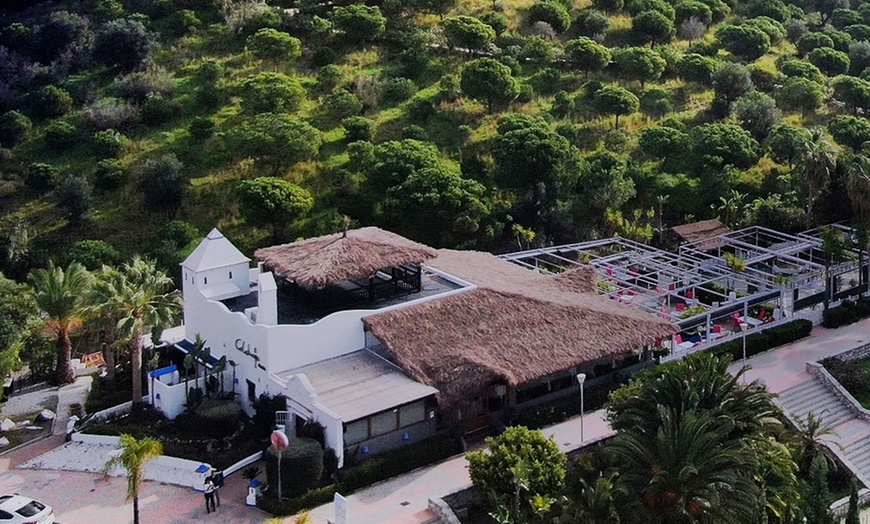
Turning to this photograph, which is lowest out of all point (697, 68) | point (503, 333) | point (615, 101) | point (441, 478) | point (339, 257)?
A: point (441, 478)

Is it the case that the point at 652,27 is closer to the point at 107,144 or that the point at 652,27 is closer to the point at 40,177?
the point at 107,144

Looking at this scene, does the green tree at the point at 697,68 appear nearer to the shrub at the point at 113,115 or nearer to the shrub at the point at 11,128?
the shrub at the point at 113,115

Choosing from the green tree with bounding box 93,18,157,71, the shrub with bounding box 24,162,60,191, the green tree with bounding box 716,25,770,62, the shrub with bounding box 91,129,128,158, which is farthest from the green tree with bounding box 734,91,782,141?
A: the shrub with bounding box 24,162,60,191

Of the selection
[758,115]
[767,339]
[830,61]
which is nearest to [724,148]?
[758,115]

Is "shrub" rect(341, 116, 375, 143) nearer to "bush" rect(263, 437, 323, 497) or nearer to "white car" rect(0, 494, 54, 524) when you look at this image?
"bush" rect(263, 437, 323, 497)

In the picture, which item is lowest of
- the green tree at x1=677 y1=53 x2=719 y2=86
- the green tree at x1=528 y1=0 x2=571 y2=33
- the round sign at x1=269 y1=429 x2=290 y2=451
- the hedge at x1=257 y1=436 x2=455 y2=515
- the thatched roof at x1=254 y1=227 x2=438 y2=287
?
the hedge at x1=257 y1=436 x2=455 y2=515
